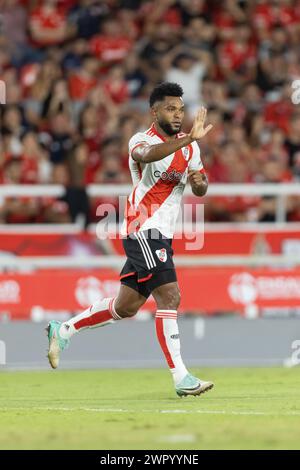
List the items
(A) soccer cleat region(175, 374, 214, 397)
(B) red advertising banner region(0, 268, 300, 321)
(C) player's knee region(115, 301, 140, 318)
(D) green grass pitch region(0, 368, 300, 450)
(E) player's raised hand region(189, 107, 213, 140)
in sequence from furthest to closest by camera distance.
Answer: (B) red advertising banner region(0, 268, 300, 321), (C) player's knee region(115, 301, 140, 318), (A) soccer cleat region(175, 374, 214, 397), (E) player's raised hand region(189, 107, 213, 140), (D) green grass pitch region(0, 368, 300, 450)

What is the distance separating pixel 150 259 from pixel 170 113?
1.18 metres

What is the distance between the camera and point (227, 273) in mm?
16266

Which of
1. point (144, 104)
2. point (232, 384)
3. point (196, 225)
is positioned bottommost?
point (232, 384)

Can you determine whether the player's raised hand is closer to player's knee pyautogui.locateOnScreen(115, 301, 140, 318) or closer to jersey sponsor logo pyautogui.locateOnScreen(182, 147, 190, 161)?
jersey sponsor logo pyautogui.locateOnScreen(182, 147, 190, 161)

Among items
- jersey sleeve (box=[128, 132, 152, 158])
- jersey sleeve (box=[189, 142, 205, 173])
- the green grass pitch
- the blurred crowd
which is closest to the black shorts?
jersey sleeve (box=[189, 142, 205, 173])

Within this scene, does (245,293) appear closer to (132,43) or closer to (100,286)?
(100,286)

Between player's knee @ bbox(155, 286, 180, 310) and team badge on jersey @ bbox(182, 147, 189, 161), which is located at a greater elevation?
team badge on jersey @ bbox(182, 147, 189, 161)

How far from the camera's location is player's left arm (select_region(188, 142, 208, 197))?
1023 centimetres

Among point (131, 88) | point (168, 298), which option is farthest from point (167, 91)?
point (131, 88)

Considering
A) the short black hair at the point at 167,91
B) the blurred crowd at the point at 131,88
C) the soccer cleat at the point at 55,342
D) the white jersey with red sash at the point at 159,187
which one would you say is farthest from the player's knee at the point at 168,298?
the blurred crowd at the point at 131,88
